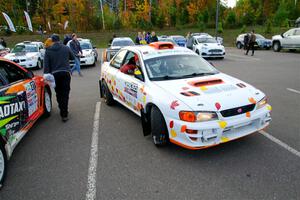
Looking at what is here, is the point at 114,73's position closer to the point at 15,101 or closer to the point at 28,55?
the point at 15,101

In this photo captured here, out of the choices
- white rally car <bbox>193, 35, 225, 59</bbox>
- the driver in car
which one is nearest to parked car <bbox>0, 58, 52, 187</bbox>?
the driver in car

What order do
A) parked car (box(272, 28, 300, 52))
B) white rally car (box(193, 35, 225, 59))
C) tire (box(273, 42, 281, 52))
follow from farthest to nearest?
tire (box(273, 42, 281, 52)), parked car (box(272, 28, 300, 52)), white rally car (box(193, 35, 225, 59))

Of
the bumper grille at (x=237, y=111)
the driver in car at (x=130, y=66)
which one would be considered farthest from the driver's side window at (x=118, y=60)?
the bumper grille at (x=237, y=111)

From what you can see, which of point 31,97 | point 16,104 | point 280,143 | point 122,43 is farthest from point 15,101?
point 122,43

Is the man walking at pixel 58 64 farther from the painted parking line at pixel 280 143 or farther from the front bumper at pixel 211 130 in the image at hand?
the painted parking line at pixel 280 143

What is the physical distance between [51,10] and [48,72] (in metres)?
52.4

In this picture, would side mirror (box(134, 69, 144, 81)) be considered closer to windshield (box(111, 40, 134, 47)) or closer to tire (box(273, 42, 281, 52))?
windshield (box(111, 40, 134, 47))

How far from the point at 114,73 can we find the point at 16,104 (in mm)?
2399

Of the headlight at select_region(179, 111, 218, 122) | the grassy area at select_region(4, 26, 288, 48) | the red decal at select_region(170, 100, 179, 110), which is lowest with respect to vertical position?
the headlight at select_region(179, 111, 218, 122)

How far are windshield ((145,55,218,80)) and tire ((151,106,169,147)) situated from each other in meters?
0.81

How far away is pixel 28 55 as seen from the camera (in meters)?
13.9

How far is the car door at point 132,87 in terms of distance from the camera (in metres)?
4.65

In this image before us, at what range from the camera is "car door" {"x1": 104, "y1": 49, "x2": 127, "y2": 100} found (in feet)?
19.2

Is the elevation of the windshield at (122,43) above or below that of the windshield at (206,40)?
below
